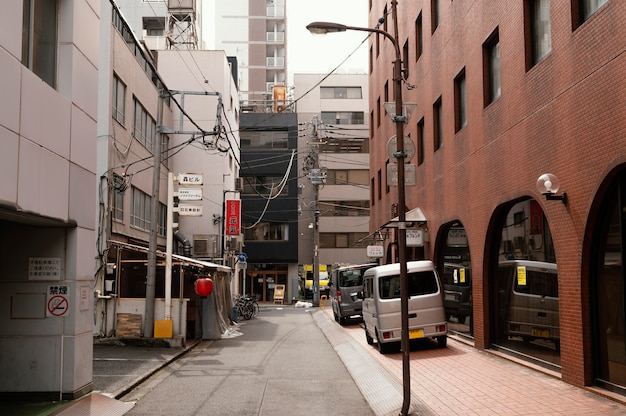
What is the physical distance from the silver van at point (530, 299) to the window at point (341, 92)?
47209mm

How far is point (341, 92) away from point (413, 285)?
46.8 metres

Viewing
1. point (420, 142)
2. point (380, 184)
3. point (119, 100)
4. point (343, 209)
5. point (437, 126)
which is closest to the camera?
point (437, 126)

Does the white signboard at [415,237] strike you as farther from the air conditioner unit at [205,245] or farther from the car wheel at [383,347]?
the air conditioner unit at [205,245]

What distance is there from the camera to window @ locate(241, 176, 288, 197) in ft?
183

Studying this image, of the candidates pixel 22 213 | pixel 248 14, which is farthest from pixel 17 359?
pixel 248 14

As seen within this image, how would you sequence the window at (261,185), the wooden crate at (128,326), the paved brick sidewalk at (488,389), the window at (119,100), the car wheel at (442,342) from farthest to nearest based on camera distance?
the window at (261,185), the window at (119,100), the wooden crate at (128,326), the car wheel at (442,342), the paved brick sidewalk at (488,389)

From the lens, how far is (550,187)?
10922 millimetres

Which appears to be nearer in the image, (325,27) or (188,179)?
(325,27)

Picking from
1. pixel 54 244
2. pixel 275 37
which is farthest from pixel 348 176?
pixel 54 244

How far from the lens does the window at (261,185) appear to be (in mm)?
55906

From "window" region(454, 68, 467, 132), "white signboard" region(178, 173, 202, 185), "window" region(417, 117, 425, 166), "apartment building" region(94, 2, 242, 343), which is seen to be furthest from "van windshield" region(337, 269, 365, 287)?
"window" region(454, 68, 467, 132)

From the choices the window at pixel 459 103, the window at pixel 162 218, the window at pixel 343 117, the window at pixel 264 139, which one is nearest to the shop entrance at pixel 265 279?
the window at pixel 264 139

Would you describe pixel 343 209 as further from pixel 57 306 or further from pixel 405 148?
pixel 57 306

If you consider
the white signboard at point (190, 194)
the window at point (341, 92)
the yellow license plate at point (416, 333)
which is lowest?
the yellow license plate at point (416, 333)
